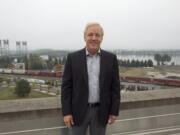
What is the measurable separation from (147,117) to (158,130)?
204mm

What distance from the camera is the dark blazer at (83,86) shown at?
1.96m

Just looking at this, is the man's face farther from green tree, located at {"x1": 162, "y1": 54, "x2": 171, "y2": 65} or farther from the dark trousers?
green tree, located at {"x1": 162, "y1": 54, "x2": 171, "y2": 65}

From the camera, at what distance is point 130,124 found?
110 inches

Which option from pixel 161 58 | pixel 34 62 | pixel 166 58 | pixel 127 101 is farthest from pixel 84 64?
pixel 34 62

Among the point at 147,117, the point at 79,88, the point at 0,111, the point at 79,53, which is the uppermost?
the point at 79,53

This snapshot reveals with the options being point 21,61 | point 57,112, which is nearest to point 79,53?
point 57,112

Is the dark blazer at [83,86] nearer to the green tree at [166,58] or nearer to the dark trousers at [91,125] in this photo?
the dark trousers at [91,125]

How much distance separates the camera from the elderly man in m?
1.95

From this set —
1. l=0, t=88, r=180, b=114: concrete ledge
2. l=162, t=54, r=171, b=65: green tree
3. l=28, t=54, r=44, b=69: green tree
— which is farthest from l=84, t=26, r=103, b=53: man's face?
l=28, t=54, r=44, b=69: green tree

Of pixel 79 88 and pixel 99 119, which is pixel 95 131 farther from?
pixel 79 88

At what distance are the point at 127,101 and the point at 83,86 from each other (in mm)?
852

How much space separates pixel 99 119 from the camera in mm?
2074

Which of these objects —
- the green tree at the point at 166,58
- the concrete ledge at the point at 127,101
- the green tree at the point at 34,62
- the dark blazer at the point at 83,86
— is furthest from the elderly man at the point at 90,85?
the green tree at the point at 34,62

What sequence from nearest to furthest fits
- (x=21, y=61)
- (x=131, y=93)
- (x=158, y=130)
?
(x=131, y=93), (x=158, y=130), (x=21, y=61)
